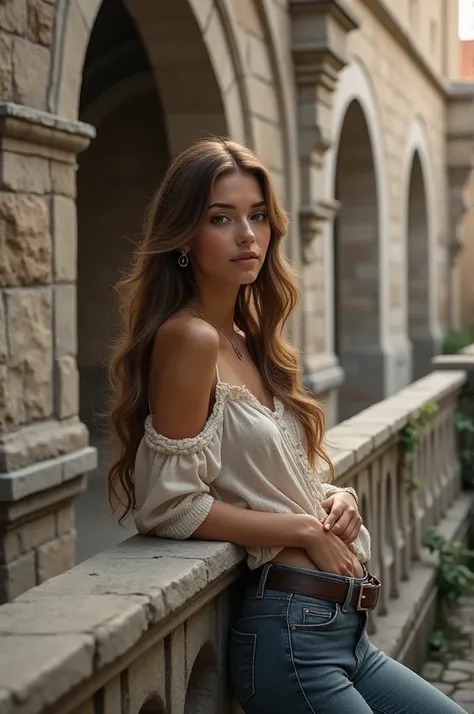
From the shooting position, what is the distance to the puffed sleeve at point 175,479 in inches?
85.4

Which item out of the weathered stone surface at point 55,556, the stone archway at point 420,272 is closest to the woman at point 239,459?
the weathered stone surface at point 55,556

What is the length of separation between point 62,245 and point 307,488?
2.41 m

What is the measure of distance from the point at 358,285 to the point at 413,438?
318 inches

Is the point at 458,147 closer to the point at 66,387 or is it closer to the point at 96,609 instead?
the point at 66,387

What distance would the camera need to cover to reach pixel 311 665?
2.15 m

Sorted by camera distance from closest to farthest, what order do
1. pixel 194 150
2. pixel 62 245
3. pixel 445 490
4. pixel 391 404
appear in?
pixel 194 150 → pixel 62 245 → pixel 391 404 → pixel 445 490

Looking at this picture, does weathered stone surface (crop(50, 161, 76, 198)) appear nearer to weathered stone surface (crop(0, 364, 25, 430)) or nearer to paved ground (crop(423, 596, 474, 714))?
weathered stone surface (crop(0, 364, 25, 430))

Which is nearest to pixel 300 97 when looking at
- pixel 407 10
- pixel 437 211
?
pixel 407 10

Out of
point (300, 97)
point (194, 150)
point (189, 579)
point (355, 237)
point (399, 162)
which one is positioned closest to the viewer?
point (189, 579)

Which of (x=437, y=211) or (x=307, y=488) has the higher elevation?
(x=437, y=211)

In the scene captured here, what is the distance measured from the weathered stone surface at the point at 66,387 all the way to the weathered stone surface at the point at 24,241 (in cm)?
34

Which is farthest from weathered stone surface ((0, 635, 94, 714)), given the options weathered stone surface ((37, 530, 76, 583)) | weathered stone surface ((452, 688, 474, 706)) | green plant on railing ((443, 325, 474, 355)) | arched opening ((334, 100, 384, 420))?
green plant on railing ((443, 325, 474, 355))

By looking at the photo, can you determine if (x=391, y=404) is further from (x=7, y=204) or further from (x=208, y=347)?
(x=208, y=347)

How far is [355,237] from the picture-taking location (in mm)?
13016
